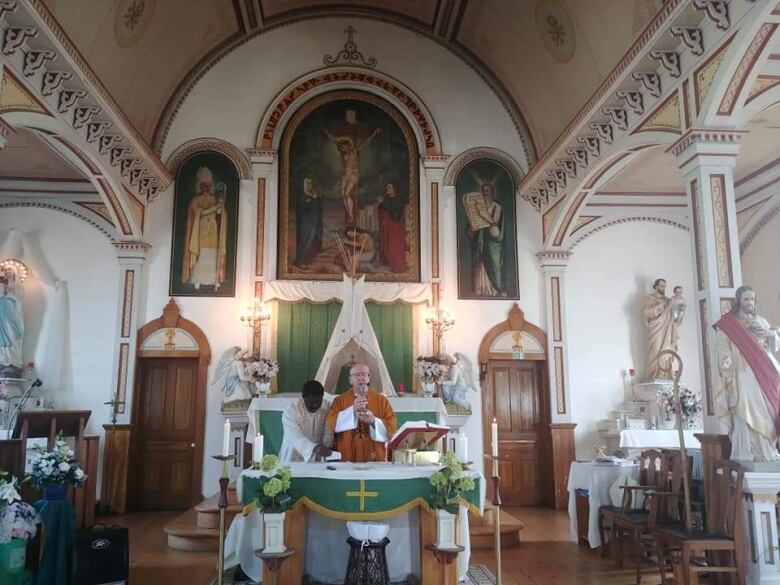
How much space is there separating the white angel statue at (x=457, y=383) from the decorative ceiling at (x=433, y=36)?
3.79 meters

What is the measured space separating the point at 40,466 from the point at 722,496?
17.8 ft

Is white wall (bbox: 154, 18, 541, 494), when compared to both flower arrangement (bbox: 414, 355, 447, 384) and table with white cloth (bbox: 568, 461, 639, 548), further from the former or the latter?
table with white cloth (bbox: 568, 461, 639, 548)

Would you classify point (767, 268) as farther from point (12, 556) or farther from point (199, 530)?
point (12, 556)

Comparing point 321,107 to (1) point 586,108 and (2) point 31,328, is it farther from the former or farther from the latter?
(2) point 31,328

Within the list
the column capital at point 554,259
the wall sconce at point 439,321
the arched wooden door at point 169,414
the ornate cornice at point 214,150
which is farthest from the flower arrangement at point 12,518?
the column capital at point 554,259

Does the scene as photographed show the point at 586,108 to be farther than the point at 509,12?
No

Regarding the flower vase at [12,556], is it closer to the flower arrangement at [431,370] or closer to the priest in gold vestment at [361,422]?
the priest in gold vestment at [361,422]

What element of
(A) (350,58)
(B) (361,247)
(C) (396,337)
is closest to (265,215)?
(B) (361,247)

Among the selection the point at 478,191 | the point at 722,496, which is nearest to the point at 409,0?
the point at 478,191

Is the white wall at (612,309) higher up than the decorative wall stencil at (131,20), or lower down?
lower down

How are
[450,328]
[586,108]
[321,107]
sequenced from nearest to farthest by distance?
[586,108], [450,328], [321,107]

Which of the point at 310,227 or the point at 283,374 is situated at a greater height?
the point at 310,227

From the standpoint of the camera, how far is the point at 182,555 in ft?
22.2

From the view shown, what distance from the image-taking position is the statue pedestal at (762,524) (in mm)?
5098
